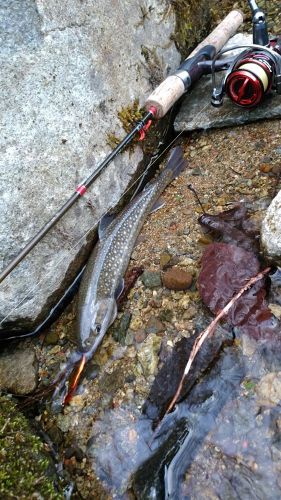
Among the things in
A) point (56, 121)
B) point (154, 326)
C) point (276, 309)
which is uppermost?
point (56, 121)

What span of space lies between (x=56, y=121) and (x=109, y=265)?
148 cm

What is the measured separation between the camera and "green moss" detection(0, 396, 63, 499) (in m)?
2.90

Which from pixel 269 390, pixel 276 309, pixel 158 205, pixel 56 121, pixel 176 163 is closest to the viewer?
pixel 269 390


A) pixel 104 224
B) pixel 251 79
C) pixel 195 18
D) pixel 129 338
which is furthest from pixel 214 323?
pixel 195 18

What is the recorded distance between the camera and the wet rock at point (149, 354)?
154 inches

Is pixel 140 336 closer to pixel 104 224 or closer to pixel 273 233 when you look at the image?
pixel 104 224

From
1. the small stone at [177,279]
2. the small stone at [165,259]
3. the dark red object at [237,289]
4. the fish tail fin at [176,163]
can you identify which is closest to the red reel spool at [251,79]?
the fish tail fin at [176,163]

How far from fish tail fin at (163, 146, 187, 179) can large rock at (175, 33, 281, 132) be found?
0.38 metres

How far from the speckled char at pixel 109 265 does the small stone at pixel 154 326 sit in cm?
38

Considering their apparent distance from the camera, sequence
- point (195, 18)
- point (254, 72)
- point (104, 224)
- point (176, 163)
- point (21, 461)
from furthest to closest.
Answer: point (195, 18)
point (176, 163)
point (104, 224)
point (254, 72)
point (21, 461)

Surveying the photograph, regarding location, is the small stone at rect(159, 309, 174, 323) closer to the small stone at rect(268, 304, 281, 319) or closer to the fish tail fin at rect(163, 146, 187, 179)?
the small stone at rect(268, 304, 281, 319)

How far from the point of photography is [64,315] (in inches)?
180

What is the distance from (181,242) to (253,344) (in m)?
1.35

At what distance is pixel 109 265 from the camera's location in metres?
4.53
